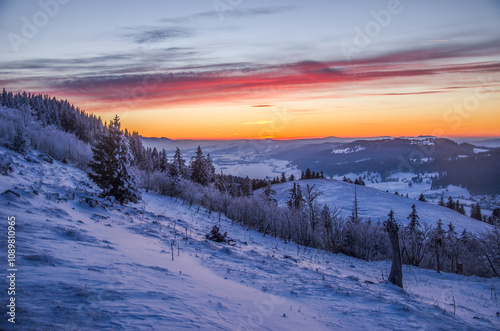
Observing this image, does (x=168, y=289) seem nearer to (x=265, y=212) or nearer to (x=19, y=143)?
(x=19, y=143)

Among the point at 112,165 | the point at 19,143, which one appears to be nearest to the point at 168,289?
the point at 112,165

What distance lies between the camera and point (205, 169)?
5475cm

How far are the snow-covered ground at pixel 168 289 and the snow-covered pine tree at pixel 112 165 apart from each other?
19.9ft

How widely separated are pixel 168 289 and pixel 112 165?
648 inches

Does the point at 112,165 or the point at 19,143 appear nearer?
the point at 112,165

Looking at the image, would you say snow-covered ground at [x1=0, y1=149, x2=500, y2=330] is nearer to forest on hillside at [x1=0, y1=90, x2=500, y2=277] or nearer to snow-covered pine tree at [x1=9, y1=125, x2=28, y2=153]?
forest on hillside at [x1=0, y1=90, x2=500, y2=277]

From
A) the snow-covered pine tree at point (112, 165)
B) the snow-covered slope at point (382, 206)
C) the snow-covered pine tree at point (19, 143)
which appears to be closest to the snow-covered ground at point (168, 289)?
the snow-covered pine tree at point (112, 165)

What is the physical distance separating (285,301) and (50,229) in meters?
8.29

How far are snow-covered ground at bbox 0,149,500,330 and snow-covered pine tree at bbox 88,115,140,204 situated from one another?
606cm

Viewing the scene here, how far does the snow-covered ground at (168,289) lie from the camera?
527 cm

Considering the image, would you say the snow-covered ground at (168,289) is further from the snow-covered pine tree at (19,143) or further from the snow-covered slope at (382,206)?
the snow-covered slope at (382,206)

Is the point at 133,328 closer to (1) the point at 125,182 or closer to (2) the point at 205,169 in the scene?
(1) the point at 125,182

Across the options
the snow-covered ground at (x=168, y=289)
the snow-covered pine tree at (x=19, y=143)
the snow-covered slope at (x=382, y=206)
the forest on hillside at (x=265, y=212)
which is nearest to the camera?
the snow-covered ground at (x=168, y=289)

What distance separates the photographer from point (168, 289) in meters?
7.05
